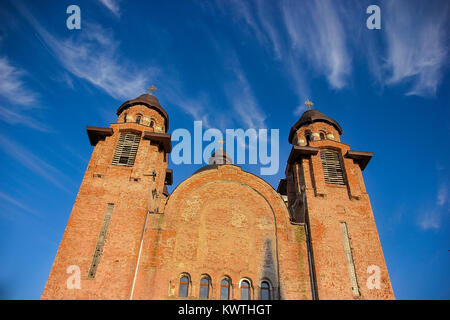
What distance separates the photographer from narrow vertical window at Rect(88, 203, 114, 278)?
15992 mm

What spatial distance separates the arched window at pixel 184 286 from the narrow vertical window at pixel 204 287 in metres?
0.72

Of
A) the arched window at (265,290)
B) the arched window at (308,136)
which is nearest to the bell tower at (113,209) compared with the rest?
the arched window at (265,290)

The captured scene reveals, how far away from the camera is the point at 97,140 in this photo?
22156mm

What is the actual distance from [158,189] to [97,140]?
5.19 metres

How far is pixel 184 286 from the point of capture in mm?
16734

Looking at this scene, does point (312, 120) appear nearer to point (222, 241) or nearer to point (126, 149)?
point (222, 241)

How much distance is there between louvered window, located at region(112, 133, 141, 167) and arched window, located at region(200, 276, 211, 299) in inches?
326

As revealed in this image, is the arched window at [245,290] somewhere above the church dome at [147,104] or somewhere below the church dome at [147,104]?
below

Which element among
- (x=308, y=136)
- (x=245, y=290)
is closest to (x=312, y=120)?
(x=308, y=136)

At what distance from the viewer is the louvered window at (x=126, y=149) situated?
20.8 meters

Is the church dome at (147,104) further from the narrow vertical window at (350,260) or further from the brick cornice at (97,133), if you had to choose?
the narrow vertical window at (350,260)

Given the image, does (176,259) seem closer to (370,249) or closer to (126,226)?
(126,226)
